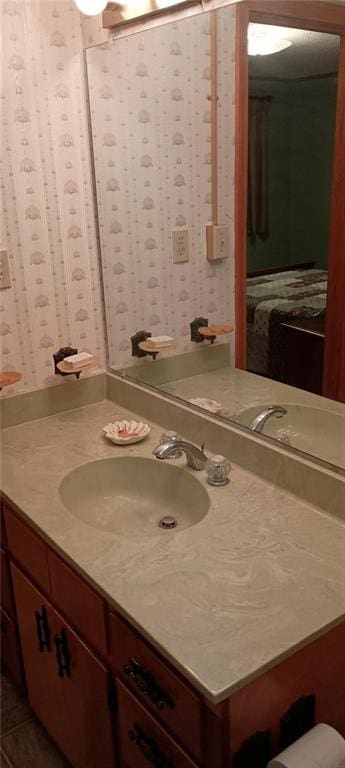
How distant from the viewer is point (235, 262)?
1.47 m

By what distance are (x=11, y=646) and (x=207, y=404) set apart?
2.95 feet

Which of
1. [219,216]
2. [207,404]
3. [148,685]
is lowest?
[148,685]

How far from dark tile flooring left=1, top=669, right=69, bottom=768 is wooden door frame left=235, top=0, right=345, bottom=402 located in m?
1.21

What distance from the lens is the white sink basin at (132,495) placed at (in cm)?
144

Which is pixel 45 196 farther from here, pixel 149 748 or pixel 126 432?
pixel 149 748

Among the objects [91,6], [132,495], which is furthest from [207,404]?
[91,6]

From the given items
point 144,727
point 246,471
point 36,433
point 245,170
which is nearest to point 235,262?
point 245,170

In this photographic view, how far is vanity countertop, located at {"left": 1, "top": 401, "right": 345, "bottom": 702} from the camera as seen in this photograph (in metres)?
0.92

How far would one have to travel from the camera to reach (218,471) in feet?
4.55

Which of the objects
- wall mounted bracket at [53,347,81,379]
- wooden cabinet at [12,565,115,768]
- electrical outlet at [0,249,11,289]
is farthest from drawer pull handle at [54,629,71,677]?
electrical outlet at [0,249,11,289]

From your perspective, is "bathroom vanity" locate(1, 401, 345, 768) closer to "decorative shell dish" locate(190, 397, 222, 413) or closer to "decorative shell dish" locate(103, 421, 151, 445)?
"decorative shell dish" locate(103, 421, 151, 445)

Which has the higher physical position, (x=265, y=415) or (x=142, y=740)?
(x=265, y=415)

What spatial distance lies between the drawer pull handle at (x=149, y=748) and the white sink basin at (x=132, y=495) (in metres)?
0.41

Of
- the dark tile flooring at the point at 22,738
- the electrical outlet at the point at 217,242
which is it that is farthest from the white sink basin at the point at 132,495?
the dark tile flooring at the point at 22,738
